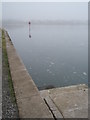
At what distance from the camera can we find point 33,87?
383 centimetres

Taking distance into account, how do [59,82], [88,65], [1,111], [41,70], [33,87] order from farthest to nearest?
1. [88,65]
2. [41,70]
3. [59,82]
4. [33,87]
5. [1,111]

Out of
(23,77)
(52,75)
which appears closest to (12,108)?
(23,77)

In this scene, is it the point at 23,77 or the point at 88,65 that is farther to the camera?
the point at 88,65

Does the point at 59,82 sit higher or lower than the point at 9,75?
lower

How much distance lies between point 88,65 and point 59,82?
3222 mm

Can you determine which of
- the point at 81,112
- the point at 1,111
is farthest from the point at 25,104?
the point at 81,112

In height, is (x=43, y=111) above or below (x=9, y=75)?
below

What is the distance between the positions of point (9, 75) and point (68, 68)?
5.29m

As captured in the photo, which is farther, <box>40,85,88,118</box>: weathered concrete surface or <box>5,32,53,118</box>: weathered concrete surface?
<box>40,85,88,118</box>: weathered concrete surface

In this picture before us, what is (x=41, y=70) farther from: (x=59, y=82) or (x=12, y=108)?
(x=12, y=108)

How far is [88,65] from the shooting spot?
9.70 meters

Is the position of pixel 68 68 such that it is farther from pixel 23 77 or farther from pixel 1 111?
pixel 1 111

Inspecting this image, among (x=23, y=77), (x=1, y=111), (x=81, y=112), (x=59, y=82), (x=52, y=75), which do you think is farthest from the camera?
(x=52, y=75)

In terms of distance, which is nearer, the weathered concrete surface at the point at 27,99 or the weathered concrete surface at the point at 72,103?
the weathered concrete surface at the point at 27,99
